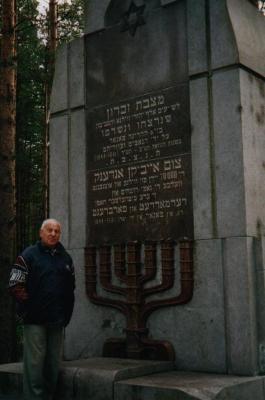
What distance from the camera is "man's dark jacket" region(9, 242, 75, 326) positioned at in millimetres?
6020

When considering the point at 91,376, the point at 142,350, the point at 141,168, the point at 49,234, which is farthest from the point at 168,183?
the point at 91,376

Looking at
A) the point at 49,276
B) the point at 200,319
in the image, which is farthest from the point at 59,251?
the point at 200,319

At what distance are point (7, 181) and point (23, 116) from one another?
830cm

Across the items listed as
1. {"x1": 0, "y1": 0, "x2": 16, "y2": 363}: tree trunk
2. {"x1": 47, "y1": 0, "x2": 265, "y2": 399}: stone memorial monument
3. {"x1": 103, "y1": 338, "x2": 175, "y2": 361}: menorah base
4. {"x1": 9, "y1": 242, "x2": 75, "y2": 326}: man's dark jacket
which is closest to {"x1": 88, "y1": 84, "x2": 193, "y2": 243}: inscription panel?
{"x1": 47, "y1": 0, "x2": 265, "y2": 399}: stone memorial monument

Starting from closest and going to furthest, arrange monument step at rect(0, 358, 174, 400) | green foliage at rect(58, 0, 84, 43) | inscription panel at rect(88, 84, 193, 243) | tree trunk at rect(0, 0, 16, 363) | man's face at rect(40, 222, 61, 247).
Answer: monument step at rect(0, 358, 174, 400) < man's face at rect(40, 222, 61, 247) < inscription panel at rect(88, 84, 193, 243) < tree trunk at rect(0, 0, 16, 363) < green foliage at rect(58, 0, 84, 43)

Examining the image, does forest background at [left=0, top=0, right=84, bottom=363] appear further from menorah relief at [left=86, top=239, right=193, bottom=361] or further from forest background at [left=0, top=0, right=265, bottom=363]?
menorah relief at [left=86, top=239, right=193, bottom=361]

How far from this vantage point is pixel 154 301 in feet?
22.5

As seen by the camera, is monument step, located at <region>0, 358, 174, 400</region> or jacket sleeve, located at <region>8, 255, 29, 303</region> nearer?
monument step, located at <region>0, 358, 174, 400</region>

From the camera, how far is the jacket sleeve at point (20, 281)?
600 centimetres

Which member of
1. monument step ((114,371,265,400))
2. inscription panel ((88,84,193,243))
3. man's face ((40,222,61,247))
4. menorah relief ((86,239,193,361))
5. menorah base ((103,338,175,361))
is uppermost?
inscription panel ((88,84,193,243))

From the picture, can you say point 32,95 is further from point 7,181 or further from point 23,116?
point 7,181

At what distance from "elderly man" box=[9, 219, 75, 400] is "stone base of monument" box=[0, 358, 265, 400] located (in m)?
0.25

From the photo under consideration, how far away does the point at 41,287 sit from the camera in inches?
239

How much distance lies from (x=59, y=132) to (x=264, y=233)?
11.1 ft
